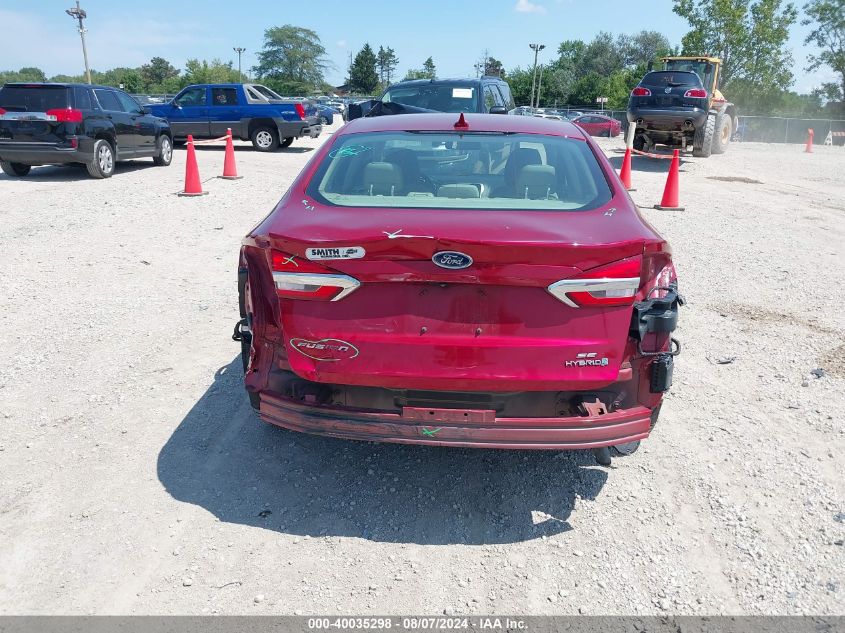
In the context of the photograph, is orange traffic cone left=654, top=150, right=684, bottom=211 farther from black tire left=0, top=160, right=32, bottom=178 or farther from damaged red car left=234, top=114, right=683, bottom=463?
black tire left=0, top=160, right=32, bottom=178

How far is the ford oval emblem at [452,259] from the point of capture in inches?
107

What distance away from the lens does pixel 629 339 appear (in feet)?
9.56

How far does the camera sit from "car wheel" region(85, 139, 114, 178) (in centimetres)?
1260

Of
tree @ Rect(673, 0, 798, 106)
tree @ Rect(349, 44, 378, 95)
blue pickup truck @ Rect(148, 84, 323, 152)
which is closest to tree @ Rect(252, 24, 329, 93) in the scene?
tree @ Rect(349, 44, 378, 95)

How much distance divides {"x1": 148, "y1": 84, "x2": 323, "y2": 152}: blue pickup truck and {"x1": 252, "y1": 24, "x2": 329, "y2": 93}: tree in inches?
4066

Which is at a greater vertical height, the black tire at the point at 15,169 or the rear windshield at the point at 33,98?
the rear windshield at the point at 33,98

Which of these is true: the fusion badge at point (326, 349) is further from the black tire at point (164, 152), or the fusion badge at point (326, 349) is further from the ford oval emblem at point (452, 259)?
the black tire at point (164, 152)

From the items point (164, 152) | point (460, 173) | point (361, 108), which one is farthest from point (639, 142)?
point (460, 173)

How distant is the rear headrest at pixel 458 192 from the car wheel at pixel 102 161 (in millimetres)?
11088

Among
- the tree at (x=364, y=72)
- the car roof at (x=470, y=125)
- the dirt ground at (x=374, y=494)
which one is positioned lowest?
the dirt ground at (x=374, y=494)

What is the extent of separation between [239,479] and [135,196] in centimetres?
857

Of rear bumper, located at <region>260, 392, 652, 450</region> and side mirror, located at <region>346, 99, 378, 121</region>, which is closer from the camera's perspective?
rear bumper, located at <region>260, 392, 652, 450</region>

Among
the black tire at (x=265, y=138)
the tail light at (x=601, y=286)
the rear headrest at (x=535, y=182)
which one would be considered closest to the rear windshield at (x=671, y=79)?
the black tire at (x=265, y=138)

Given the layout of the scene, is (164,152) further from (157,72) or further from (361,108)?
(157,72)
